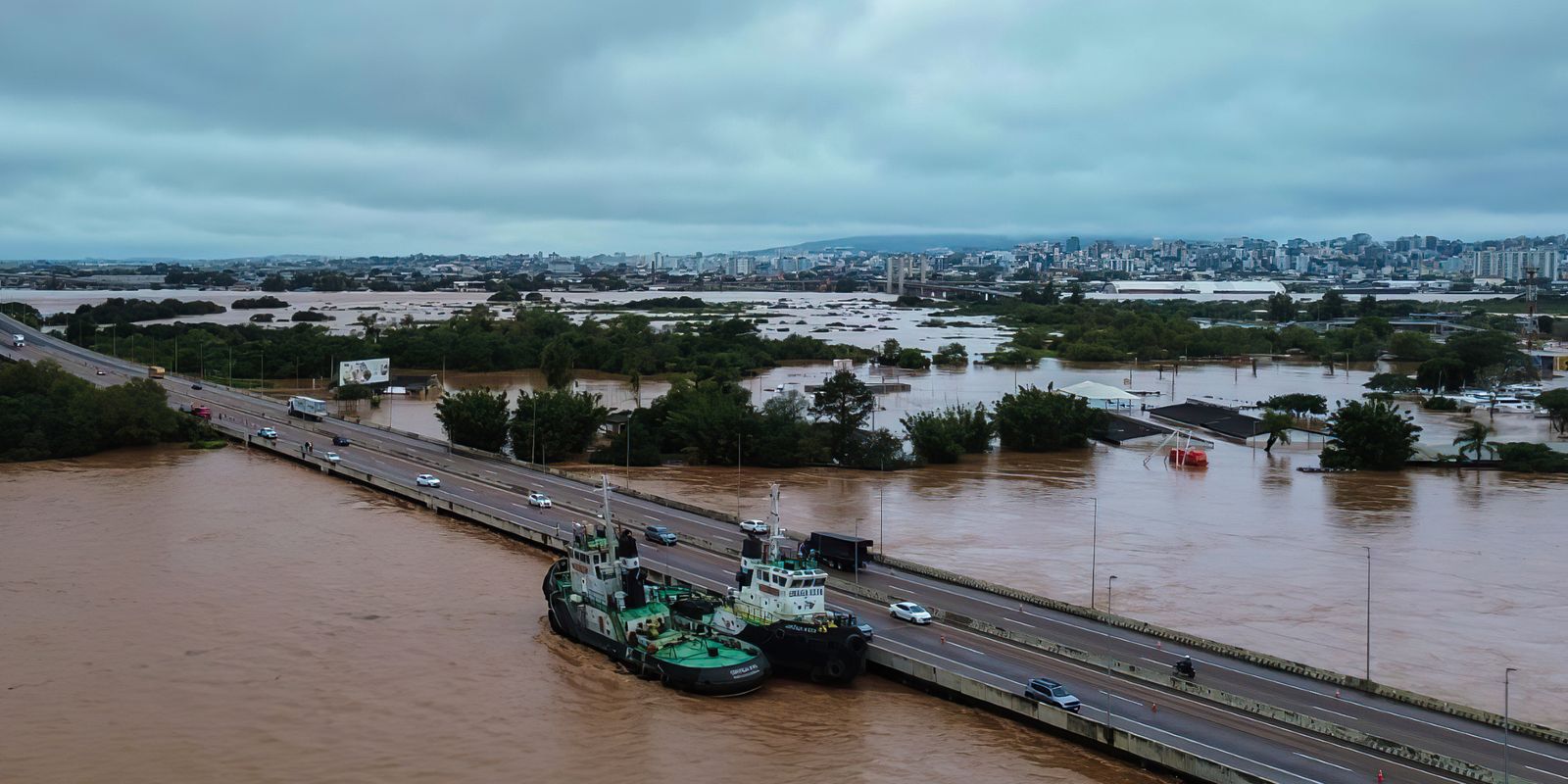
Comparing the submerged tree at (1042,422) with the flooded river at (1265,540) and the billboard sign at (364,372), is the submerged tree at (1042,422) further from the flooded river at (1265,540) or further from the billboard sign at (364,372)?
the billboard sign at (364,372)

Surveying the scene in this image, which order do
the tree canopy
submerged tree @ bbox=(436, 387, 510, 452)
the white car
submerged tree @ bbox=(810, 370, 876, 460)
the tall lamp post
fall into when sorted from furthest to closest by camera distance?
submerged tree @ bbox=(436, 387, 510, 452), submerged tree @ bbox=(810, 370, 876, 460), the tree canopy, the tall lamp post, the white car

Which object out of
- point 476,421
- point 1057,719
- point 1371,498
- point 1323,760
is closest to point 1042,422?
point 1371,498

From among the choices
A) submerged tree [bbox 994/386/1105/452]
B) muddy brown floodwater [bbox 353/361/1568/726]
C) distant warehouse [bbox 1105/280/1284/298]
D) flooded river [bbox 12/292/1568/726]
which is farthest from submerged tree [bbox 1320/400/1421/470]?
distant warehouse [bbox 1105/280/1284/298]

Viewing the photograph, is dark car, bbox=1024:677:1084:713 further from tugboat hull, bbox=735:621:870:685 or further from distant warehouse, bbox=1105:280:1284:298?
distant warehouse, bbox=1105:280:1284:298

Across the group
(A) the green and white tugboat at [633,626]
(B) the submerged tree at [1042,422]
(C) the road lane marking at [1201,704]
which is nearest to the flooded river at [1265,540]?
(B) the submerged tree at [1042,422]

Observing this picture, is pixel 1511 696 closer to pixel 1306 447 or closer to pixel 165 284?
pixel 1306 447
